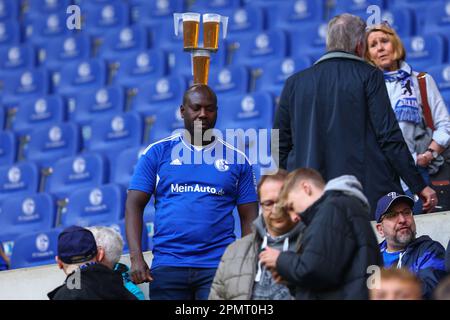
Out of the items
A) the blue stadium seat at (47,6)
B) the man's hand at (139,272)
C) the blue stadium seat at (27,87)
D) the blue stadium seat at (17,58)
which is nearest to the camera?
the man's hand at (139,272)

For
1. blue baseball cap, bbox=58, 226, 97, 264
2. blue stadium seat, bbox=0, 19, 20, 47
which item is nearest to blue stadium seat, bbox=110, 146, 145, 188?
blue stadium seat, bbox=0, 19, 20, 47

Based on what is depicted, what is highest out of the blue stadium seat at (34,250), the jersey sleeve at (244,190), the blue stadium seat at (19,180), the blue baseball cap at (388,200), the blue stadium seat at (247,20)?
the blue stadium seat at (247,20)

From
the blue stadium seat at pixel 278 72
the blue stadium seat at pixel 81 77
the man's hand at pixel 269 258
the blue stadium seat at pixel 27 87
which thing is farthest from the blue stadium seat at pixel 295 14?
the man's hand at pixel 269 258

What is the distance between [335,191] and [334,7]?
546cm

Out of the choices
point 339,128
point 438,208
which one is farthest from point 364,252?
point 438,208

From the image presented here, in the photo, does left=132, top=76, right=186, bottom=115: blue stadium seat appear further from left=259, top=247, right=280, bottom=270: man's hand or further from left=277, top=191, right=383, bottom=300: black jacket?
left=277, top=191, right=383, bottom=300: black jacket

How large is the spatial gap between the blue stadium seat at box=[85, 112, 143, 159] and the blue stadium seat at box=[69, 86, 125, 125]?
0.27 metres

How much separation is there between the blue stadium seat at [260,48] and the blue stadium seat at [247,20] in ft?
0.41

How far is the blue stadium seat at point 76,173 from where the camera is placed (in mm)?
7809

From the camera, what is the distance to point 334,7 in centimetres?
880

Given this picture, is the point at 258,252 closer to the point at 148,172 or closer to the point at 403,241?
the point at 148,172

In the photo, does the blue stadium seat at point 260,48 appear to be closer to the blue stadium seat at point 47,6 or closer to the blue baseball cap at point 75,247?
the blue stadium seat at point 47,6

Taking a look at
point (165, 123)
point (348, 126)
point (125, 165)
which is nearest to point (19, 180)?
point (125, 165)
